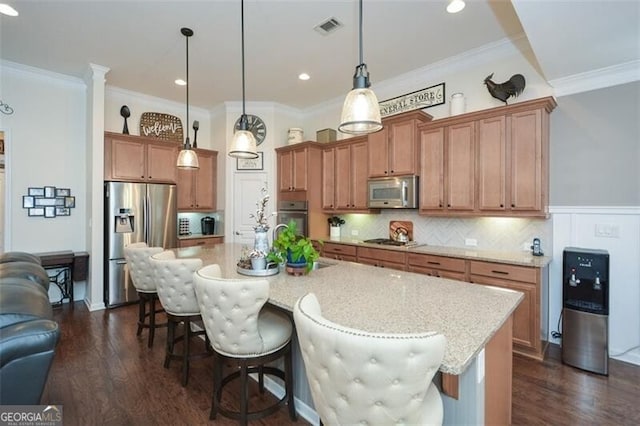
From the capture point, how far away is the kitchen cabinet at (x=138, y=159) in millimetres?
4348

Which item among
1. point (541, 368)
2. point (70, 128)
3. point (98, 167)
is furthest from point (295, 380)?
point (70, 128)

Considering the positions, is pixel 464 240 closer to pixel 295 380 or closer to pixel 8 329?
pixel 295 380

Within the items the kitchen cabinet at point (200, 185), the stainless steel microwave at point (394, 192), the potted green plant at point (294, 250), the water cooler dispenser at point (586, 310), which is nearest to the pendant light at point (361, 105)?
the potted green plant at point (294, 250)

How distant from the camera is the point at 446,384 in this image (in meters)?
1.29

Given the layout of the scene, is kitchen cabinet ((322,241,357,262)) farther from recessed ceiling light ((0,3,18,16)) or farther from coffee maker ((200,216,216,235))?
recessed ceiling light ((0,3,18,16))

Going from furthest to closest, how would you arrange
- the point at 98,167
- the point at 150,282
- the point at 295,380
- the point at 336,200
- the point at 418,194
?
the point at 336,200 < the point at 98,167 < the point at 418,194 < the point at 150,282 < the point at 295,380

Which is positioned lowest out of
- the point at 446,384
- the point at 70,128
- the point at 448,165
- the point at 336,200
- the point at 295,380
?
the point at 295,380

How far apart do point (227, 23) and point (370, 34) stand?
1452 millimetres

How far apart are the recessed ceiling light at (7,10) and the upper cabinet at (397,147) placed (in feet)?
12.7

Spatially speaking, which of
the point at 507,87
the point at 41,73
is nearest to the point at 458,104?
the point at 507,87

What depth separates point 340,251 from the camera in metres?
4.40

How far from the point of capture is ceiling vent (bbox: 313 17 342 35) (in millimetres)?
3026

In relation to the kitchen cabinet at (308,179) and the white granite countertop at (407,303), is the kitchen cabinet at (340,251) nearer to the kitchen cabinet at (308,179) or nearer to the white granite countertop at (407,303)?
the kitchen cabinet at (308,179)

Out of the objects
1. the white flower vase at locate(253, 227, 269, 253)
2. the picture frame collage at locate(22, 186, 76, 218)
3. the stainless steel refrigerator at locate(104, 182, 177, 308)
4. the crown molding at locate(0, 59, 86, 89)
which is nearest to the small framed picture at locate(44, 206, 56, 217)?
the picture frame collage at locate(22, 186, 76, 218)
